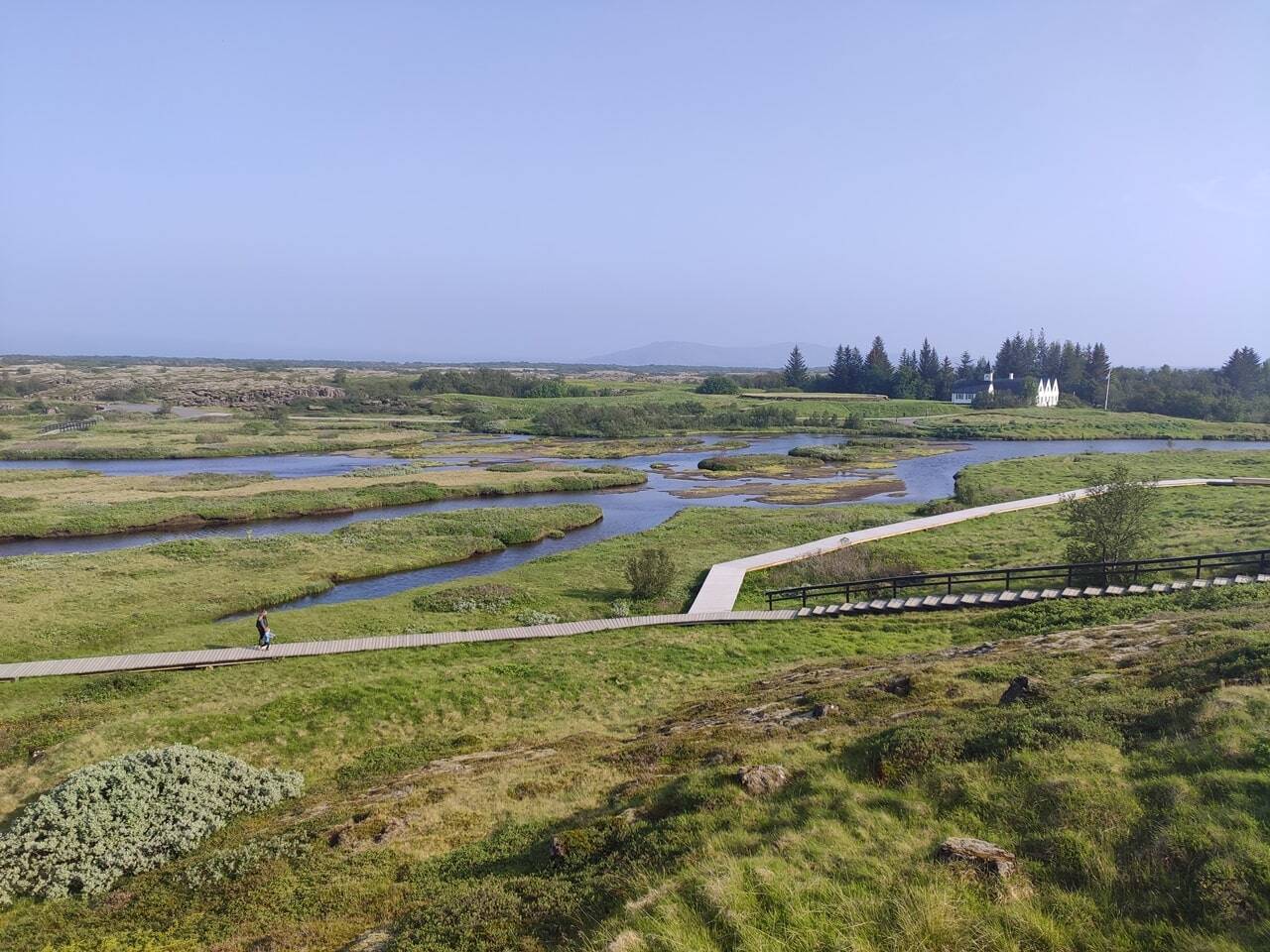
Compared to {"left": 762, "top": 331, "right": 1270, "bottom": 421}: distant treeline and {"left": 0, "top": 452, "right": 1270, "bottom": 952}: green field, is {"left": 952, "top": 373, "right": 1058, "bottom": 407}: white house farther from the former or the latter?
{"left": 0, "top": 452, "right": 1270, "bottom": 952}: green field

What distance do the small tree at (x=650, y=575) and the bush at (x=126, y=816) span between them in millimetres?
17265

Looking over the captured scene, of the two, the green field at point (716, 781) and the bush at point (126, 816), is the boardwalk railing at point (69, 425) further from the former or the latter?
the bush at point (126, 816)

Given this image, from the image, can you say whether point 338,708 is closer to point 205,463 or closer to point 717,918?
point 717,918

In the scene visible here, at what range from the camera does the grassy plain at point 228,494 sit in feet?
160

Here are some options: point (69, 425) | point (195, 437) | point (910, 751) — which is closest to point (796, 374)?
point (195, 437)

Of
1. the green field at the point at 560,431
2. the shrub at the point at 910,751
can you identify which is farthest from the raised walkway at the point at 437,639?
the green field at the point at 560,431

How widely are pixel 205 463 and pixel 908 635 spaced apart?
83.3 metres

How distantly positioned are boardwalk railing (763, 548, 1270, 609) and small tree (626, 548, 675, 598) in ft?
14.5

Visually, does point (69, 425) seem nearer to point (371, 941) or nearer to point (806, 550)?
point (806, 550)

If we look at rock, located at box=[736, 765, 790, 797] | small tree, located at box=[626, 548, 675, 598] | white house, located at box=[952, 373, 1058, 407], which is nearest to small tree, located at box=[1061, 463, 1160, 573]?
small tree, located at box=[626, 548, 675, 598]

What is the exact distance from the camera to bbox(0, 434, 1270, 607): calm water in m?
40.1

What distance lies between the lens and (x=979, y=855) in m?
7.10

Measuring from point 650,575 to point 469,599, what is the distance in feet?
25.3

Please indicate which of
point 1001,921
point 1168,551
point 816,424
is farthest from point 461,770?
point 816,424
